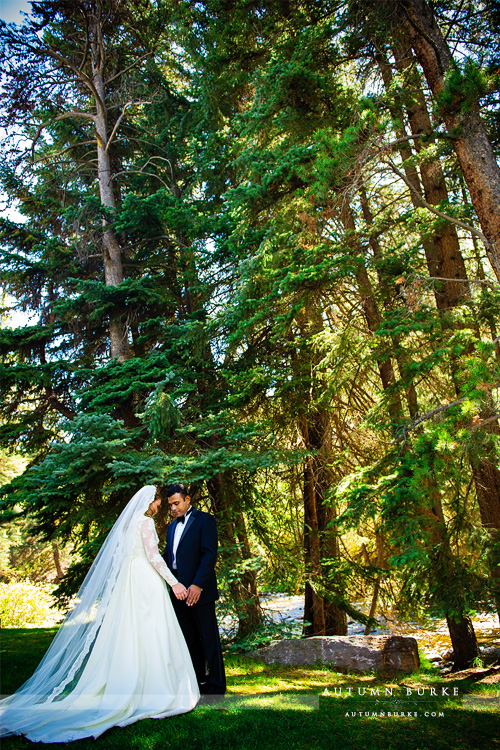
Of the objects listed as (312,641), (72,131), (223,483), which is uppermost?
(72,131)

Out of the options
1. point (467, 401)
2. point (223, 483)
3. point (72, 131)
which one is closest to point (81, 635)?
point (223, 483)

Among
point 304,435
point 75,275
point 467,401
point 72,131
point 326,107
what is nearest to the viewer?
point 467,401

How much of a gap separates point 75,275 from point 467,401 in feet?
31.2

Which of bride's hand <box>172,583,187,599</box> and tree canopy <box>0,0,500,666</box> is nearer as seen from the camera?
bride's hand <box>172,583,187,599</box>

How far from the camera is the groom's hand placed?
189 inches

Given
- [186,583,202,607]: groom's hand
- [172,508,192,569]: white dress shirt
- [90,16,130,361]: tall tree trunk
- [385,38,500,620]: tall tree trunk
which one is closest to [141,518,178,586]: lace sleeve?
[186,583,202,607]: groom's hand

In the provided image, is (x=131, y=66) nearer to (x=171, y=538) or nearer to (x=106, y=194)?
(x=106, y=194)

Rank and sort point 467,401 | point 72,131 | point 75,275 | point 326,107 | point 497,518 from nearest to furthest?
point 467,401 → point 497,518 → point 326,107 → point 75,275 → point 72,131

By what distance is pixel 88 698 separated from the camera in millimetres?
4238

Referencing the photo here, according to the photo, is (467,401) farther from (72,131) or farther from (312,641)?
(72,131)

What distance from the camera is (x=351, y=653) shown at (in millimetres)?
7355

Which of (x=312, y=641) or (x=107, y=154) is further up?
(x=107, y=154)

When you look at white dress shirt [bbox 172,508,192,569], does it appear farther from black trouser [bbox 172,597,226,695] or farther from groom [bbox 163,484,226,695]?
black trouser [bbox 172,597,226,695]

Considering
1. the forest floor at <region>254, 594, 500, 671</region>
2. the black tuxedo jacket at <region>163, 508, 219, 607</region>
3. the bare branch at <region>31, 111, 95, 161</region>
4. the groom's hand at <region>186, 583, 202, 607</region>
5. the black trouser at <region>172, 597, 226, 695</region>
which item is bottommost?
the forest floor at <region>254, 594, 500, 671</region>
